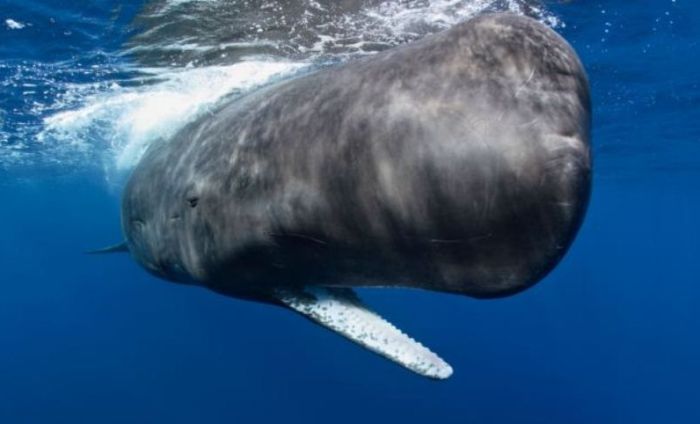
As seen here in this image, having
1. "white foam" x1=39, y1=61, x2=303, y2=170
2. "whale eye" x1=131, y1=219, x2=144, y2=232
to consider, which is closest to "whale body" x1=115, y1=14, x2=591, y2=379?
"whale eye" x1=131, y1=219, x2=144, y2=232

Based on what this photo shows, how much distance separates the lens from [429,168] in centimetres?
228

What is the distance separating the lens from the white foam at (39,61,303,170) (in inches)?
556

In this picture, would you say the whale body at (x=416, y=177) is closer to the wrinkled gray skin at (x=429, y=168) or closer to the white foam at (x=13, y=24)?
the wrinkled gray skin at (x=429, y=168)

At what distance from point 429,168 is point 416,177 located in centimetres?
8

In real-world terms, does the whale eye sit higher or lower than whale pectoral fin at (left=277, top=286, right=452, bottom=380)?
lower

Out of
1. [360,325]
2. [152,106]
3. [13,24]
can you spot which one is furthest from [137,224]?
[152,106]

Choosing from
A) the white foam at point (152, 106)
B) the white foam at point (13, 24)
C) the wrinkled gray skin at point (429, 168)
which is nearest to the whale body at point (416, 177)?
the wrinkled gray skin at point (429, 168)

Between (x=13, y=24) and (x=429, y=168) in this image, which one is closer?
(x=429, y=168)

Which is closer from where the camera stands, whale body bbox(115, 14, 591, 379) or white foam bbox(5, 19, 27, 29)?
whale body bbox(115, 14, 591, 379)

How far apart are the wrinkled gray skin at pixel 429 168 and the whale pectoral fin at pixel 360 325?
6.2 inches

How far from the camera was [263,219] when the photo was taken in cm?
333

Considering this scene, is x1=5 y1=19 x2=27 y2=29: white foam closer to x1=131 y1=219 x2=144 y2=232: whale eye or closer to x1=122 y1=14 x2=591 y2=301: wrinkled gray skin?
x1=131 y1=219 x2=144 y2=232: whale eye

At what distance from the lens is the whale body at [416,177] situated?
213 centimetres

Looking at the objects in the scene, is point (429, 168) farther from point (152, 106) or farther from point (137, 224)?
point (152, 106)
